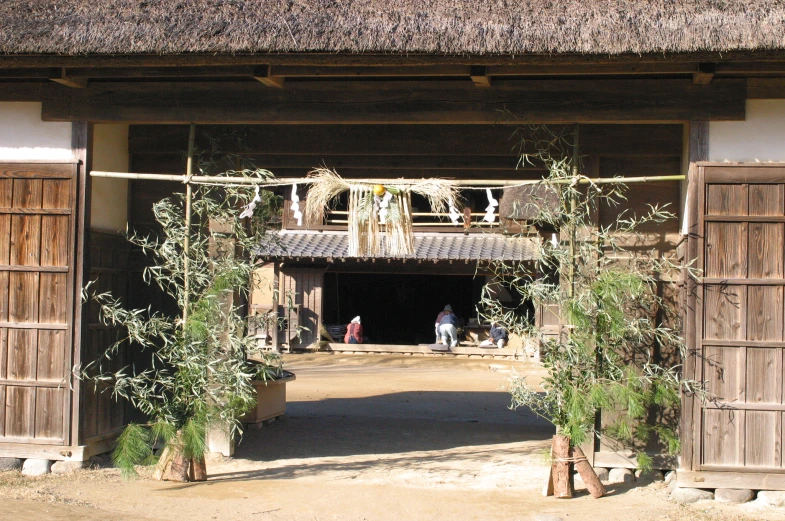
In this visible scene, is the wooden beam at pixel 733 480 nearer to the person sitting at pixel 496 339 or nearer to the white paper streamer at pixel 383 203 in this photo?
the white paper streamer at pixel 383 203

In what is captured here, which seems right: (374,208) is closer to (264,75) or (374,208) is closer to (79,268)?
(264,75)

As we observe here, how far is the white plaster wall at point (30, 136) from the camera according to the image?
23.9 ft

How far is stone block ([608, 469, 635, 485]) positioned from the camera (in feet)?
23.2

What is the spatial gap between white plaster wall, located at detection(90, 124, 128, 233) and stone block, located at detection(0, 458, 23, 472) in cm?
205

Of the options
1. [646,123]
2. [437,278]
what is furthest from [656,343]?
[437,278]

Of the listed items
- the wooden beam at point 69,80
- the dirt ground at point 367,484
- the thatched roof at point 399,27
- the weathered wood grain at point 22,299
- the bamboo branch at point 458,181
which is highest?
the thatched roof at point 399,27

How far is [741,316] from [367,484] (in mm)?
3200

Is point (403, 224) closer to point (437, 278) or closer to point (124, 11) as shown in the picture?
point (124, 11)

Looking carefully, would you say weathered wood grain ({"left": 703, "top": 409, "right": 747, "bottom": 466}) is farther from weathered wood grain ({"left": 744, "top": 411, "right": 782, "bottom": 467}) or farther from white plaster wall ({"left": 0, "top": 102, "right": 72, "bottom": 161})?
white plaster wall ({"left": 0, "top": 102, "right": 72, "bottom": 161})

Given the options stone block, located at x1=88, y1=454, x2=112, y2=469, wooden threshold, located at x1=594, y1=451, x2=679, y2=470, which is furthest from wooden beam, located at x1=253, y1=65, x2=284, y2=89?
wooden threshold, located at x1=594, y1=451, x2=679, y2=470

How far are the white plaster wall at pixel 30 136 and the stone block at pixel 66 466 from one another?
99.6 inches

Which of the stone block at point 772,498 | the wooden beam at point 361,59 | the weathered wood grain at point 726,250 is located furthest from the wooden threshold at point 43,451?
the stone block at point 772,498

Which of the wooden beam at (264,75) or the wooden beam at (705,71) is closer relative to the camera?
the wooden beam at (705,71)

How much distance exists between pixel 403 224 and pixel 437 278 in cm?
1609
